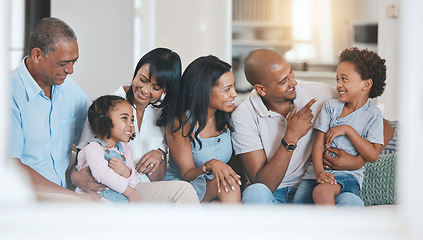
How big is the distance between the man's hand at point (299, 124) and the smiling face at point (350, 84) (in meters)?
0.10

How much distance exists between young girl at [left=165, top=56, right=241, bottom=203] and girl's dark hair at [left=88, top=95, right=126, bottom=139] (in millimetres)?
220

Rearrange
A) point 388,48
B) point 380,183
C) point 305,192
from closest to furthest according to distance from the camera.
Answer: point 305,192 < point 380,183 < point 388,48

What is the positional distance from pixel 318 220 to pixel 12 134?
920 mm

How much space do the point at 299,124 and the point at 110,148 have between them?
57 centimetres

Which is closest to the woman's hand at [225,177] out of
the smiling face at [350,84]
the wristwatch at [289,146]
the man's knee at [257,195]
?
the man's knee at [257,195]

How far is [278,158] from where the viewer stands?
147 cm

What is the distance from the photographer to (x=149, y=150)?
1.58 meters

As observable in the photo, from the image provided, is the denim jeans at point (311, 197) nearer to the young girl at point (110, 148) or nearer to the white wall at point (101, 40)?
the young girl at point (110, 148)

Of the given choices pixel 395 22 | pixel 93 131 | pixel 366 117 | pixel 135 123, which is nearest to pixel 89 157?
pixel 93 131

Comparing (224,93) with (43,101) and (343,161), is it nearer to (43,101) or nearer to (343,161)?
(343,161)

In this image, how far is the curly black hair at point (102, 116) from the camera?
4.65 ft

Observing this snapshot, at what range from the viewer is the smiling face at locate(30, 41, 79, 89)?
142 cm

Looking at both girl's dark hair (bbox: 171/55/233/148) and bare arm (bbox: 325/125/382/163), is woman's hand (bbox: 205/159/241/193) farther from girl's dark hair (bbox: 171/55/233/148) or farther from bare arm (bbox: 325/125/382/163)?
bare arm (bbox: 325/125/382/163)

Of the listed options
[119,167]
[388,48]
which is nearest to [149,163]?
[119,167]
